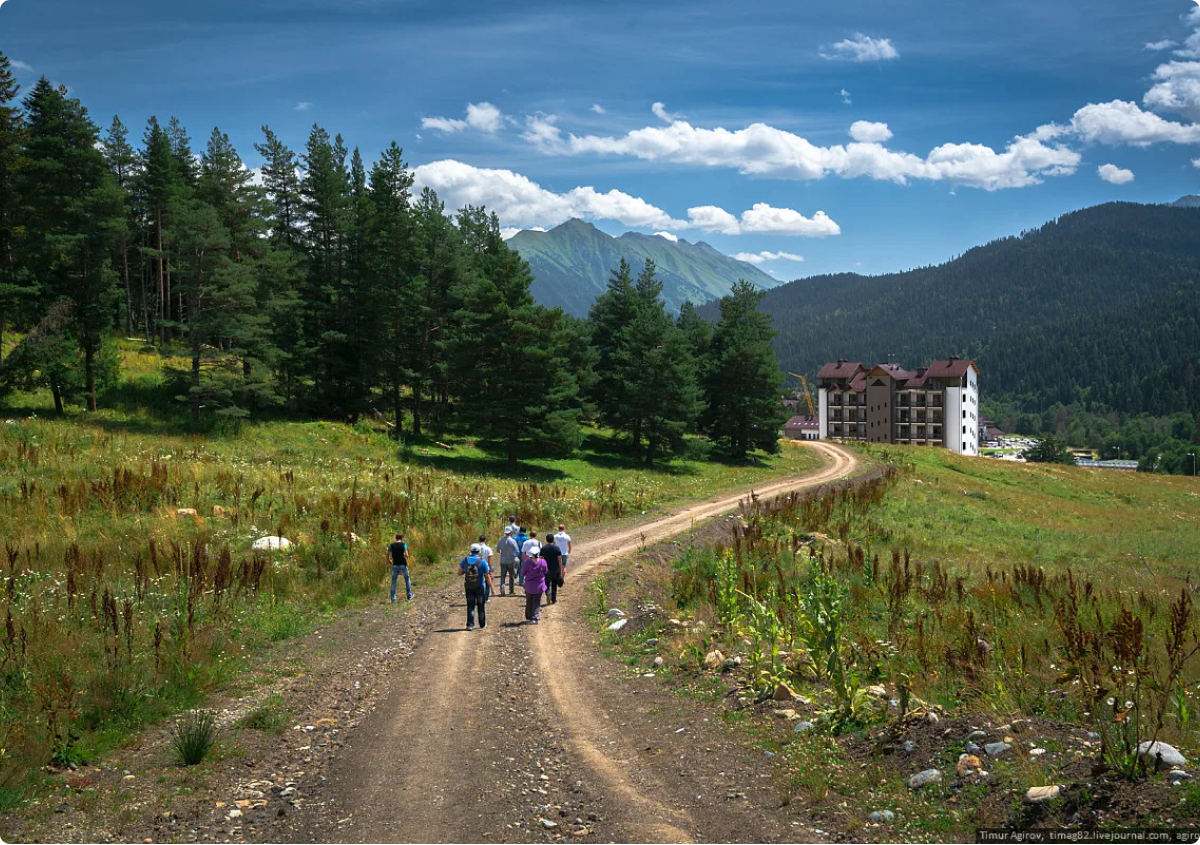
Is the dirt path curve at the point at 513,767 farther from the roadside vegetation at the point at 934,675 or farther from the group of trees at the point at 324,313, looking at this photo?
the group of trees at the point at 324,313

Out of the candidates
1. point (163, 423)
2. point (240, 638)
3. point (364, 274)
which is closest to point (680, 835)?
point (240, 638)

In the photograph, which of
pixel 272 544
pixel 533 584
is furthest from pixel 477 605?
pixel 272 544

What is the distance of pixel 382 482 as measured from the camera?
1168 inches

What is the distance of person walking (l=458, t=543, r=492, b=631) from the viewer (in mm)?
13320

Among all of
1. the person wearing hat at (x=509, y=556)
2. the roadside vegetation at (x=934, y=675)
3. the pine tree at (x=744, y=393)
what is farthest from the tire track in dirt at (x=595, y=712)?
the pine tree at (x=744, y=393)

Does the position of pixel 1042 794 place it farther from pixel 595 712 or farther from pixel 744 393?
pixel 744 393

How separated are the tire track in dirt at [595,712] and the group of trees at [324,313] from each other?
68.7ft

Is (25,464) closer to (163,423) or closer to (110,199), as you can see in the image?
(163,423)

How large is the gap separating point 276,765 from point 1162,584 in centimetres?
1929

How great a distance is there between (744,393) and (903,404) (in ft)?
260

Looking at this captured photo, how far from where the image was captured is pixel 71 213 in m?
39.0

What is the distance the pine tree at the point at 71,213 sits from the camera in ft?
122

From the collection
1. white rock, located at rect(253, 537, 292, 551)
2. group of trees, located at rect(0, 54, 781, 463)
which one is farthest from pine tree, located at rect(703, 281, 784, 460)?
white rock, located at rect(253, 537, 292, 551)

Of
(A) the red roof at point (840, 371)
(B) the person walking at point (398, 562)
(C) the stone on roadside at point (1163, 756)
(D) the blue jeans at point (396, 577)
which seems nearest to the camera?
(C) the stone on roadside at point (1163, 756)
